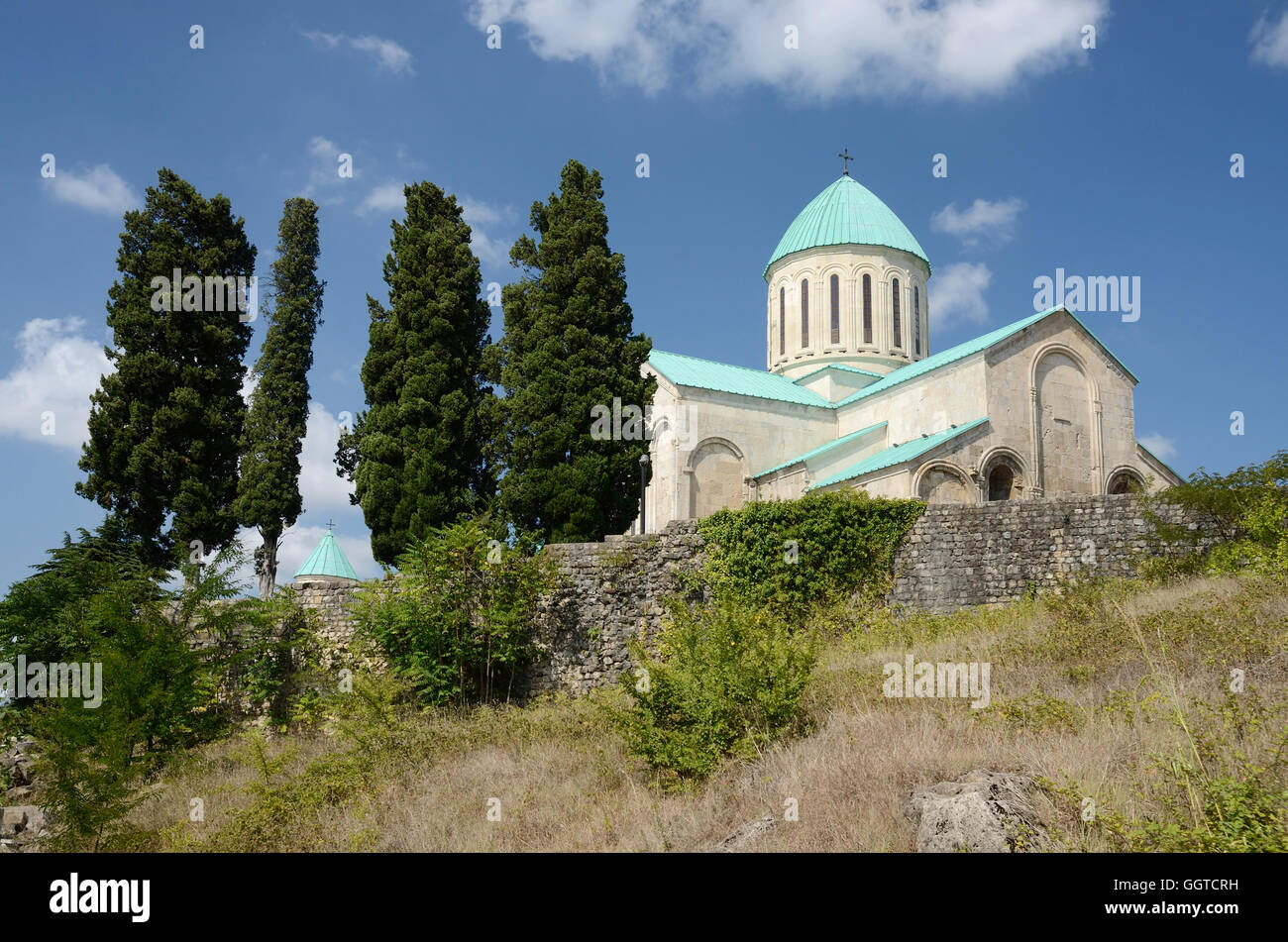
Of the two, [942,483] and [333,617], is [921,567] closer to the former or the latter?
[942,483]

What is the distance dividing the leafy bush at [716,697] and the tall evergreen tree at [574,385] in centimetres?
601

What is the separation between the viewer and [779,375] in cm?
2547

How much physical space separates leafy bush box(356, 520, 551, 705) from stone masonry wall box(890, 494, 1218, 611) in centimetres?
455

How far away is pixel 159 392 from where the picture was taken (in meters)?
15.3

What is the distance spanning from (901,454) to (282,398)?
12.0 meters

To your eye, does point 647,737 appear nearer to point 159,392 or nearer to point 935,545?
point 935,545

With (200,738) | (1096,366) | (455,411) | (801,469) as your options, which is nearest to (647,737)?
(200,738)

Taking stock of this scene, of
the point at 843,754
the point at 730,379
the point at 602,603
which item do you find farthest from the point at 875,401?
the point at 843,754

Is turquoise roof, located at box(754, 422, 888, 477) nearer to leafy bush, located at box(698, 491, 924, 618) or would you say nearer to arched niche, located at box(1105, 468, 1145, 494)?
arched niche, located at box(1105, 468, 1145, 494)

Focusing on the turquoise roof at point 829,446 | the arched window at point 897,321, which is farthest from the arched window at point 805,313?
the turquoise roof at point 829,446

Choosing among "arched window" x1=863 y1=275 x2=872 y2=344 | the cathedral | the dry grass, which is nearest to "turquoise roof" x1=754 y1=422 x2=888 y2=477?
the cathedral

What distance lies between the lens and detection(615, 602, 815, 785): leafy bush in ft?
24.4

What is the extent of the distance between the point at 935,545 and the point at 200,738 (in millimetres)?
9206
